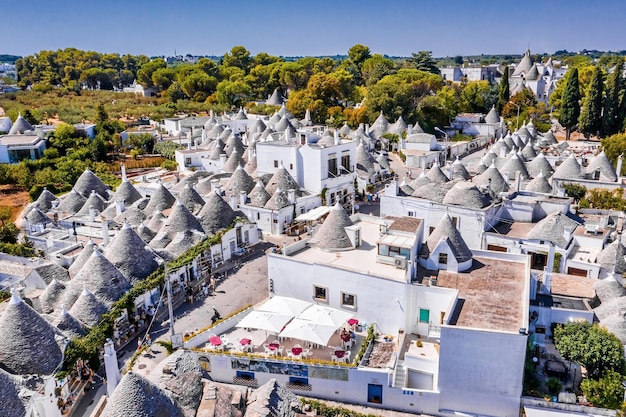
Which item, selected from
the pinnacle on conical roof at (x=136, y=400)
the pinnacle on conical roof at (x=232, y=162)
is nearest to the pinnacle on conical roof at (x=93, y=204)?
the pinnacle on conical roof at (x=232, y=162)

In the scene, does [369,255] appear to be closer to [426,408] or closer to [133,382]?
[426,408]

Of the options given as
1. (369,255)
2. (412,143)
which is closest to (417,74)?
(412,143)

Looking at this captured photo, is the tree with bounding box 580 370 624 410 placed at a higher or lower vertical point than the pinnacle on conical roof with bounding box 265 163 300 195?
lower

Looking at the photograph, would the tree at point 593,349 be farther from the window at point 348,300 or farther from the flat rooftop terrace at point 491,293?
the window at point 348,300

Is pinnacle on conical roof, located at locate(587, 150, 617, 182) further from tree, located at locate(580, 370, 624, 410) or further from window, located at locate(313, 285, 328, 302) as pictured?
window, located at locate(313, 285, 328, 302)

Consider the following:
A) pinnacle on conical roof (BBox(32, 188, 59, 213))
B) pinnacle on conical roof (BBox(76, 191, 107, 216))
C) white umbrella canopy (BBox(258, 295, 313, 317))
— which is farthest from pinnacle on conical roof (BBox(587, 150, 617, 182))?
pinnacle on conical roof (BBox(32, 188, 59, 213))

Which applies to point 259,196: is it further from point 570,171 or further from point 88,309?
point 570,171
